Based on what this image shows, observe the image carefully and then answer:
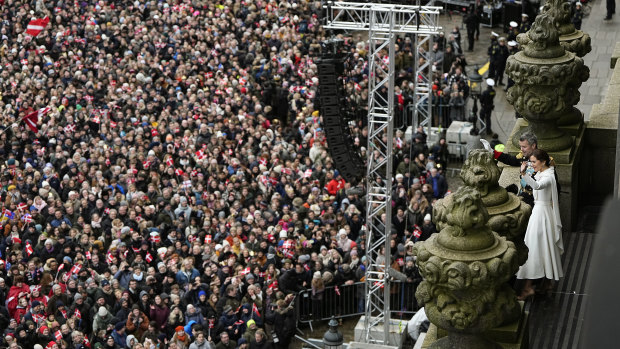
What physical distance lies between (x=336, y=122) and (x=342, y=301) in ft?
14.7

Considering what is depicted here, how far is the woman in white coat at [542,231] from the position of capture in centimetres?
864

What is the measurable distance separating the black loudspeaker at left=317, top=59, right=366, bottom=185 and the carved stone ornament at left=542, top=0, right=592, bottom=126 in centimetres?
1250

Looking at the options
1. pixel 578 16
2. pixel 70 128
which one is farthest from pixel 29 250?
pixel 578 16

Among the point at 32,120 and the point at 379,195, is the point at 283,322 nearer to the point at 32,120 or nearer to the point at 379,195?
the point at 379,195

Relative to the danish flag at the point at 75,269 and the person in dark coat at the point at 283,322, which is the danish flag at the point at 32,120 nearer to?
the danish flag at the point at 75,269

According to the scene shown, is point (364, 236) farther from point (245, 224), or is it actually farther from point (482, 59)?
point (482, 59)

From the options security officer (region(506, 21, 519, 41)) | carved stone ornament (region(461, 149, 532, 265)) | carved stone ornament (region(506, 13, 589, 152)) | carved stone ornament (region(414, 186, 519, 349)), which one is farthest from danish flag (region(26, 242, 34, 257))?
carved stone ornament (region(414, 186, 519, 349))

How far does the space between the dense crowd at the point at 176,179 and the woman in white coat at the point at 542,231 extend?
37.2 ft

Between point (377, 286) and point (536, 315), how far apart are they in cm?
1278

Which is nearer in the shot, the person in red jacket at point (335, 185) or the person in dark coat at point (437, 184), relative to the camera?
the person in dark coat at point (437, 184)

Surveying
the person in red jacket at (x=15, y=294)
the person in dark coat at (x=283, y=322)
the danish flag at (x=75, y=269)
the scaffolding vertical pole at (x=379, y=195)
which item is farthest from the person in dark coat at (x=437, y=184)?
the person in red jacket at (x=15, y=294)

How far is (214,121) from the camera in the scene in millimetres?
31484

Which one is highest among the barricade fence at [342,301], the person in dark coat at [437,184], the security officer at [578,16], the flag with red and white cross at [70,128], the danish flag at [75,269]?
the security officer at [578,16]

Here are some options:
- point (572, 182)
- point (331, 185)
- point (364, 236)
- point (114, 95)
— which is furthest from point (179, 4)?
point (572, 182)
